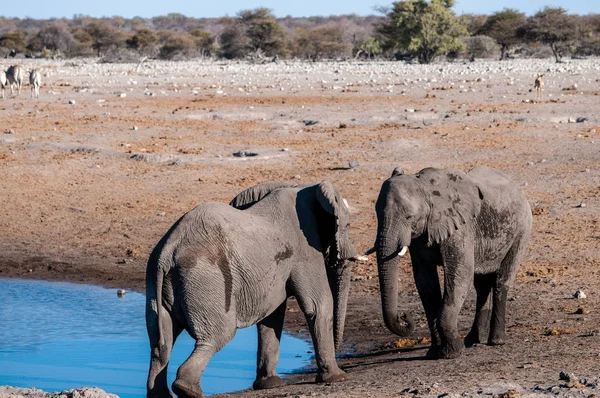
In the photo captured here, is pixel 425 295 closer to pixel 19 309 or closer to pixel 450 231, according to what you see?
pixel 450 231

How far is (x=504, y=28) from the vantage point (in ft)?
184

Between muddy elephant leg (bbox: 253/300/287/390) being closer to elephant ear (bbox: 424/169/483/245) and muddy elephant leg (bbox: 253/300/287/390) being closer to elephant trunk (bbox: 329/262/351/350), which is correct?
elephant trunk (bbox: 329/262/351/350)

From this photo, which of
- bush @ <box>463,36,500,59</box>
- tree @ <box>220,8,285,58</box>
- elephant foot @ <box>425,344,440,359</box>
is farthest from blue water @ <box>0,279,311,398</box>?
tree @ <box>220,8,285,58</box>

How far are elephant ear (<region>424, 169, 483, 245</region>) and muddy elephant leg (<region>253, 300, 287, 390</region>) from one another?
1300mm

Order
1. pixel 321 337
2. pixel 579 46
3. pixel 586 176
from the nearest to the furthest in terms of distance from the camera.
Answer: pixel 321 337 < pixel 586 176 < pixel 579 46

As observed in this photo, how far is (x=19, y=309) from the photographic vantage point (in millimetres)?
10820

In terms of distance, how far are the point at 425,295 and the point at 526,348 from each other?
2.76ft

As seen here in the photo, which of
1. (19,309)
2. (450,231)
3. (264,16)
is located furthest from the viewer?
(264,16)

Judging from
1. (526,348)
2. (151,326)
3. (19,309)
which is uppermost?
(151,326)

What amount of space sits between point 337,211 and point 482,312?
85.0 inches

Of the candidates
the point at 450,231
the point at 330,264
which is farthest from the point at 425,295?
the point at 330,264

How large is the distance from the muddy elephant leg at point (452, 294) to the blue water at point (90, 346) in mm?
1383

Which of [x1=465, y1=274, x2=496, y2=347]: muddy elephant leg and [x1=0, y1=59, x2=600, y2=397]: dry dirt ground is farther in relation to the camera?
[x1=465, y1=274, x2=496, y2=347]: muddy elephant leg

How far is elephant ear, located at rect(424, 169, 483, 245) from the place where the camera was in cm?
779
